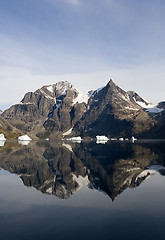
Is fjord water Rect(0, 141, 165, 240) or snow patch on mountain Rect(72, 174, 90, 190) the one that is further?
snow patch on mountain Rect(72, 174, 90, 190)

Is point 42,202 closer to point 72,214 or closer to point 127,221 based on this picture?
point 72,214

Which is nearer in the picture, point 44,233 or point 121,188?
point 44,233

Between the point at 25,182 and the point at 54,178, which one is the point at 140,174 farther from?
the point at 25,182

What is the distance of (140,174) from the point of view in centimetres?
5997

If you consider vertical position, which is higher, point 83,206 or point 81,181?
point 81,181

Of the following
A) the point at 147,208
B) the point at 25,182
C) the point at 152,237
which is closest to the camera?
the point at 152,237

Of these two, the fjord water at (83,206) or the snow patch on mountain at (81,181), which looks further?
the snow patch on mountain at (81,181)

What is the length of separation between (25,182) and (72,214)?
26877mm

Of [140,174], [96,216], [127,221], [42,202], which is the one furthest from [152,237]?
[140,174]

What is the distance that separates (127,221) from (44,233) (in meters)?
10.4

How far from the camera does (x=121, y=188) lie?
45.5 m

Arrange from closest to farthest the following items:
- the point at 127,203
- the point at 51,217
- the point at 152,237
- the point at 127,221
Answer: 1. the point at 152,237
2. the point at 127,221
3. the point at 51,217
4. the point at 127,203

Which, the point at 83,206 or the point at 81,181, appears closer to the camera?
the point at 83,206

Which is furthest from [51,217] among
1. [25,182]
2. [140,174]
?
[140,174]
